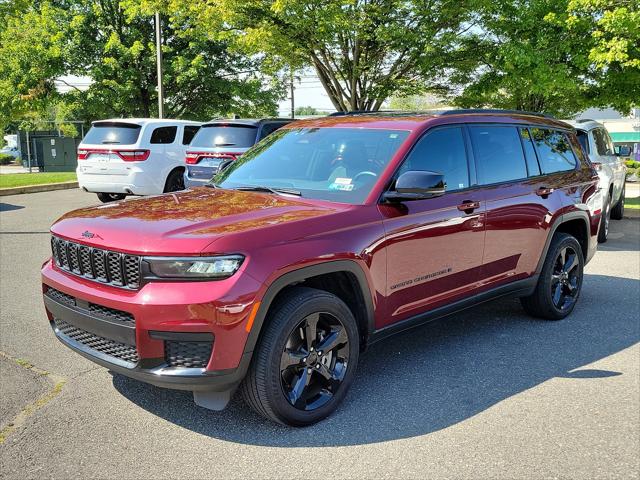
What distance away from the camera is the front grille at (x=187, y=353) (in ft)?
10.3

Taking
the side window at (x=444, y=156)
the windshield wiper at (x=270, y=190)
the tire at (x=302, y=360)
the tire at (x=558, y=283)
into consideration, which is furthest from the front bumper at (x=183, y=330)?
the tire at (x=558, y=283)

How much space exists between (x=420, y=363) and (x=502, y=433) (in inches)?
44.8

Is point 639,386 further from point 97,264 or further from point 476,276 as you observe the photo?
point 97,264

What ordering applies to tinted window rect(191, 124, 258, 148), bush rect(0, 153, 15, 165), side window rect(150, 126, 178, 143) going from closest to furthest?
1. tinted window rect(191, 124, 258, 148)
2. side window rect(150, 126, 178, 143)
3. bush rect(0, 153, 15, 165)

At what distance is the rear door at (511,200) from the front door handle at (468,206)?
0.18 meters

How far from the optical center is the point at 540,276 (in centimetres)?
553

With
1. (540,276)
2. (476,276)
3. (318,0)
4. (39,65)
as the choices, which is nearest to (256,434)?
(476,276)

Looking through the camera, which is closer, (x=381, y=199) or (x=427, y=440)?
(x=427, y=440)

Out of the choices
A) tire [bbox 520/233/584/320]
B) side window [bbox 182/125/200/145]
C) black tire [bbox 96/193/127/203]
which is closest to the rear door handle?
tire [bbox 520/233/584/320]

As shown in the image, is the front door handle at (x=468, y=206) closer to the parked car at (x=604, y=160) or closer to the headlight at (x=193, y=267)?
the headlight at (x=193, y=267)

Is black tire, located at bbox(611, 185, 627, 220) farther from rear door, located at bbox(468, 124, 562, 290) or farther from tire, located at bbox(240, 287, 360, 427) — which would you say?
tire, located at bbox(240, 287, 360, 427)

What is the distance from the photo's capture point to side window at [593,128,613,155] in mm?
10203

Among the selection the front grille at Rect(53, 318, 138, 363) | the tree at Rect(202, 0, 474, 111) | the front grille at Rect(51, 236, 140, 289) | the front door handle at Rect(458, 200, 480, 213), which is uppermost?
the tree at Rect(202, 0, 474, 111)

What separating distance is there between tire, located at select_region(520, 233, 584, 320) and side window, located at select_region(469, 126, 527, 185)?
845 mm
